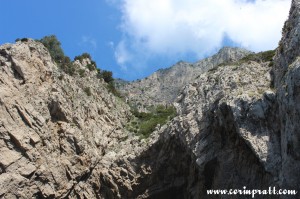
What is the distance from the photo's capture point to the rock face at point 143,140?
32875 millimetres

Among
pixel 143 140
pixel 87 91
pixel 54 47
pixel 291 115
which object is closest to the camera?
pixel 291 115

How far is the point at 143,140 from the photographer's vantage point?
44188 millimetres

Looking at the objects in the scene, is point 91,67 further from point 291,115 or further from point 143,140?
point 291,115

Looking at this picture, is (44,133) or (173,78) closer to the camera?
(44,133)

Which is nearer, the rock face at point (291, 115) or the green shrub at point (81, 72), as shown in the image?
the rock face at point (291, 115)

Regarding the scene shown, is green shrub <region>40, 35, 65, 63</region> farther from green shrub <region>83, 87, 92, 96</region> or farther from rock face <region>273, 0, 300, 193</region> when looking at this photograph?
rock face <region>273, 0, 300, 193</region>

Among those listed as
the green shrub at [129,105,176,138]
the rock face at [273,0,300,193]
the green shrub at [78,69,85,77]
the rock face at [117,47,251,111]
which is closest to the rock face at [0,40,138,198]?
the green shrub at [129,105,176,138]

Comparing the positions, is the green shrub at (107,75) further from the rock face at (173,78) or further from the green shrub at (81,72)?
the rock face at (173,78)

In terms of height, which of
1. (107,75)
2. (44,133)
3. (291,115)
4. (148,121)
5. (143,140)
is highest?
(107,75)

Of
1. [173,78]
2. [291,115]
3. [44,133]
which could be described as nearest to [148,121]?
[44,133]

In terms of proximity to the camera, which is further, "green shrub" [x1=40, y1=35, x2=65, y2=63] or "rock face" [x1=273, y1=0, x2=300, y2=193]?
"green shrub" [x1=40, y1=35, x2=65, y2=63]

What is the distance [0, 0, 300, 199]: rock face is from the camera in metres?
32.9

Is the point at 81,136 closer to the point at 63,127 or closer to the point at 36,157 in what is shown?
the point at 63,127

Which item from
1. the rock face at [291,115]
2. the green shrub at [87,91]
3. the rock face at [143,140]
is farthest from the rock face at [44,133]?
the rock face at [291,115]
